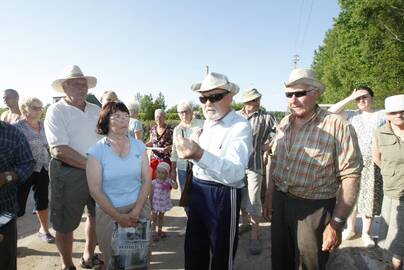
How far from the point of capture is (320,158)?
102 inches

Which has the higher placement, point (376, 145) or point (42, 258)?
point (376, 145)

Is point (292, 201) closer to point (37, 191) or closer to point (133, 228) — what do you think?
point (133, 228)

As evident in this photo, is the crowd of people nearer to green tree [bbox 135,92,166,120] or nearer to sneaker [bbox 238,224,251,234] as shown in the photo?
sneaker [bbox 238,224,251,234]

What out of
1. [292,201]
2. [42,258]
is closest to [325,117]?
[292,201]

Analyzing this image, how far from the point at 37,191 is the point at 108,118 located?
8.66 ft

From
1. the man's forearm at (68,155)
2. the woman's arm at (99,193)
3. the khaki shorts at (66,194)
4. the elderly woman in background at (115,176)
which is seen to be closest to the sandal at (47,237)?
the khaki shorts at (66,194)

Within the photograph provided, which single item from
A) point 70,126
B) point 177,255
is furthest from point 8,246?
point 177,255

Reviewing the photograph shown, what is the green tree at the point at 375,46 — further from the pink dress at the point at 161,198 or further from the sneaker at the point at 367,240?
the pink dress at the point at 161,198

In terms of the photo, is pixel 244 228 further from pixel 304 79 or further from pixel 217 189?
pixel 304 79

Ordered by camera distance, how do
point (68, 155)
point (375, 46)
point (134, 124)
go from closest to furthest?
point (68, 155) < point (134, 124) < point (375, 46)

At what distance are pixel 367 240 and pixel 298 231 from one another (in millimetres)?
2332

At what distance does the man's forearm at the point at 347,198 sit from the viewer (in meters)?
2.45

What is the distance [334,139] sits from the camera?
8.36ft

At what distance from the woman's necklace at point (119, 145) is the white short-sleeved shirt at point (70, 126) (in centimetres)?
74
